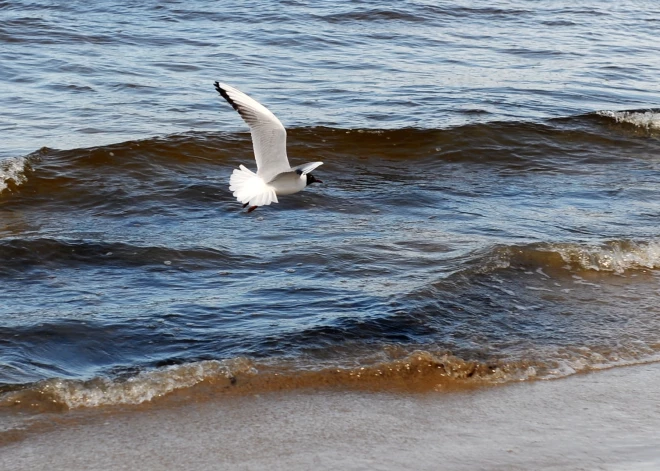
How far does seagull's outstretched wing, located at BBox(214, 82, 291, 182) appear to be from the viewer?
243 inches

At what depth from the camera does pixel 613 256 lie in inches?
281

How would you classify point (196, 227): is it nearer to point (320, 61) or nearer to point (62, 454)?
point (62, 454)

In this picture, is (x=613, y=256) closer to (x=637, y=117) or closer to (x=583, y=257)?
(x=583, y=257)

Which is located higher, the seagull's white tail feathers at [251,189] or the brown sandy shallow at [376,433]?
the seagull's white tail feathers at [251,189]

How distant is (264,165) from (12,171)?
3.08 m

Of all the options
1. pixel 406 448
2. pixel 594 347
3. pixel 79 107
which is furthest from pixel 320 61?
pixel 406 448

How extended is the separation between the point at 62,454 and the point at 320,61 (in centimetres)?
1014

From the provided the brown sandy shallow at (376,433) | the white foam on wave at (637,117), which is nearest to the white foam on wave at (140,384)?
the brown sandy shallow at (376,433)

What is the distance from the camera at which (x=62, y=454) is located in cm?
418

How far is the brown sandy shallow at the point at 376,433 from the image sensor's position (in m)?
Result: 4.14

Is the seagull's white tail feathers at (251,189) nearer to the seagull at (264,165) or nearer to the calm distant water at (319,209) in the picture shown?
the seagull at (264,165)

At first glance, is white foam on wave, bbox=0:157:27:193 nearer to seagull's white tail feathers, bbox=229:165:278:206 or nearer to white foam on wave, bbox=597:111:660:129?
seagull's white tail feathers, bbox=229:165:278:206

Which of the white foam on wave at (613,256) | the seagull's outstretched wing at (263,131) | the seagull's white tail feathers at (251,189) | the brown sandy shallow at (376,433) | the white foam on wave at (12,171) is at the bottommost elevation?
the white foam on wave at (613,256)

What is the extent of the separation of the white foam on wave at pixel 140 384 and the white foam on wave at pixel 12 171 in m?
4.11
